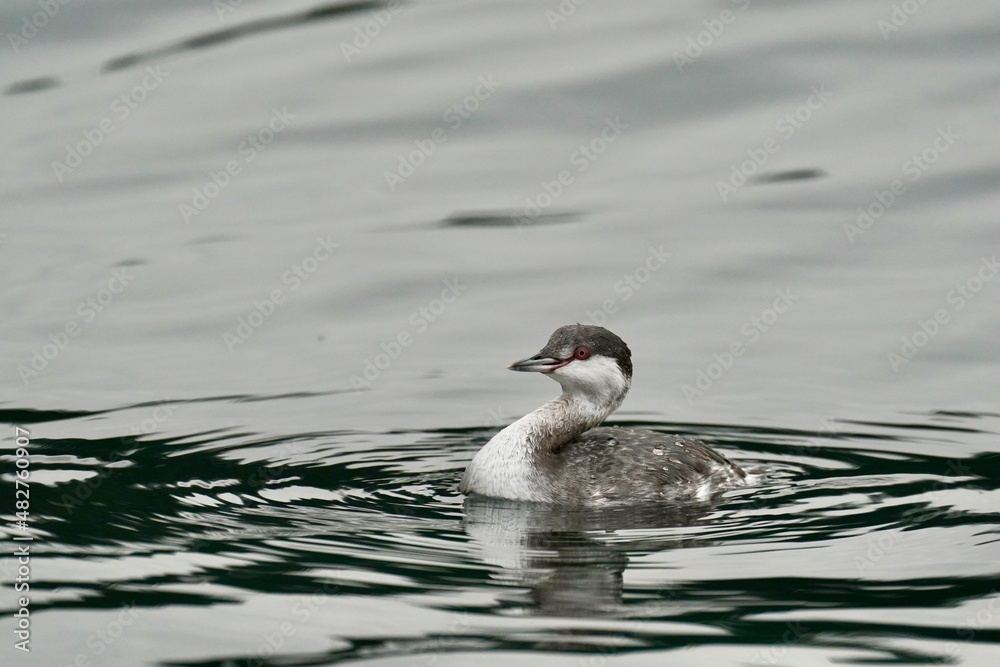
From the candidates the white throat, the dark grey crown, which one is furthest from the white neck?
the dark grey crown

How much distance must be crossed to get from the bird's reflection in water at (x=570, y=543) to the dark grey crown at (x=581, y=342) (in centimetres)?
→ 107

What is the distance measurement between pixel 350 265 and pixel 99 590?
794 centimetres

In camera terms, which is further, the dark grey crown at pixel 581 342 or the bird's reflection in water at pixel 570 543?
the dark grey crown at pixel 581 342

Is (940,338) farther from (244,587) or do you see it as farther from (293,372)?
(244,587)

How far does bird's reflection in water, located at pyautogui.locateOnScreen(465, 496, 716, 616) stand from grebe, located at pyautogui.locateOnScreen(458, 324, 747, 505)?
0.15m

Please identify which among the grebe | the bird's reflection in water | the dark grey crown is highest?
the dark grey crown

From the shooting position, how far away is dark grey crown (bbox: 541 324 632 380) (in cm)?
1113

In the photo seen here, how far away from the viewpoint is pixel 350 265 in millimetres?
16281

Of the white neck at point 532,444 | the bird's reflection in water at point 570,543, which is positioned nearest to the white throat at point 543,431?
the white neck at point 532,444

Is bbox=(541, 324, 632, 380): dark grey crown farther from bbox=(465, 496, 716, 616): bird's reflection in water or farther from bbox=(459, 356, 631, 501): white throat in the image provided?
bbox=(465, 496, 716, 616): bird's reflection in water

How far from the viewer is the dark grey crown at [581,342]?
438 inches

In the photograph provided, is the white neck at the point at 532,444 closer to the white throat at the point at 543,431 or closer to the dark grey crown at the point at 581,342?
the white throat at the point at 543,431

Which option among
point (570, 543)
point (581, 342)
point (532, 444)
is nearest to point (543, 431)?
point (532, 444)

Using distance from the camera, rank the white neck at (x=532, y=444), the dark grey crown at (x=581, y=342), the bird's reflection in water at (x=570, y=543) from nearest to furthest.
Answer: the bird's reflection in water at (x=570, y=543) < the white neck at (x=532, y=444) < the dark grey crown at (x=581, y=342)
